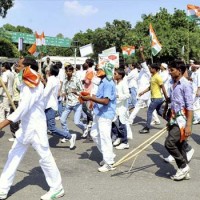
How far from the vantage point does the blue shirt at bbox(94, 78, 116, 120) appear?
566 centimetres

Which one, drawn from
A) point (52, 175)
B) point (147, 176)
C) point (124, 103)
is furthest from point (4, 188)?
point (124, 103)

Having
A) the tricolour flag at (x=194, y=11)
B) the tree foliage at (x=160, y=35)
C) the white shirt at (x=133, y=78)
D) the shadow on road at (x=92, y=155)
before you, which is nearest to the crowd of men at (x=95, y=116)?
the shadow on road at (x=92, y=155)

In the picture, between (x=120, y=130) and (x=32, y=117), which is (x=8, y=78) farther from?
(x=32, y=117)

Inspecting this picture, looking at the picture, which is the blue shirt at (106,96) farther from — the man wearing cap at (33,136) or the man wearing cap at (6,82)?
the man wearing cap at (6,82)

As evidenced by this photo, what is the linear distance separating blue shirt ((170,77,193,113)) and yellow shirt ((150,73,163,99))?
3.27 meters

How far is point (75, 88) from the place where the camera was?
26.2ft

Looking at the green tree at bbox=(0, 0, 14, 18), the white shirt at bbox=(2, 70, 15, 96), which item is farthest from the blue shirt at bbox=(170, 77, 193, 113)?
the green tree at bbox=(0, 0, 14, 18)

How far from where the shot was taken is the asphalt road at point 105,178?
15.8 feet

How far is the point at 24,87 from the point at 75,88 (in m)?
3.53

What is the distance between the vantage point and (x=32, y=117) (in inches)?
179

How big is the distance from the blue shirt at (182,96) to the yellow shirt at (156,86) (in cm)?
327

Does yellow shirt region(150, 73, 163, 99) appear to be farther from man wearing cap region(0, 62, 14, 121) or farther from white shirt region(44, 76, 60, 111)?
man wearing cap region(0, 62, 14, 121)

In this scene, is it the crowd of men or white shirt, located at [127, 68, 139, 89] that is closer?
the crowd of men

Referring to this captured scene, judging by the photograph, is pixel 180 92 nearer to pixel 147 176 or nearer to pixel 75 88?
pixel 147 176
